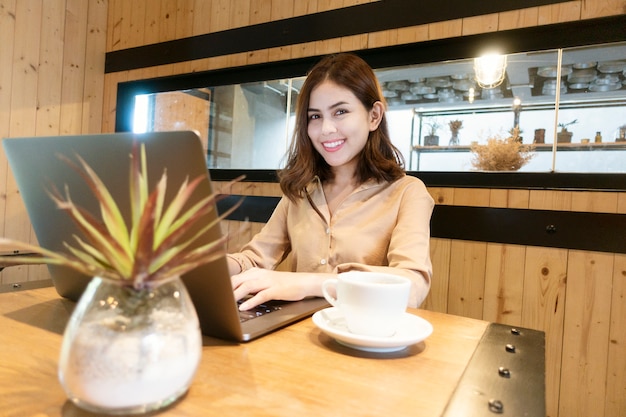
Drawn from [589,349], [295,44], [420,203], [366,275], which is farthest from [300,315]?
[295,44]

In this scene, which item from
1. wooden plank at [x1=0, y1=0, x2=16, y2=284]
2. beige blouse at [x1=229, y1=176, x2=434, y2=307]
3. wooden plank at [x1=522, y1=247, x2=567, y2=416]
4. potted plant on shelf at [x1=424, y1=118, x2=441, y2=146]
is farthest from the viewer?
wooden plank at [x1=0, y1=0, x2=16, y2=284]

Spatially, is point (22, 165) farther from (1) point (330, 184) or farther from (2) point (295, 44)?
(2) point (295, 44)

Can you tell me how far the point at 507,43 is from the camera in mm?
1825

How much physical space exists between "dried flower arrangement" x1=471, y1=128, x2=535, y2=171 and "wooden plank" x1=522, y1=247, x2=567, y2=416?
0.36 meters

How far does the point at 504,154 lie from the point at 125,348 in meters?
1.78

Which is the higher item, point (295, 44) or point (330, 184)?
point (295, 44)

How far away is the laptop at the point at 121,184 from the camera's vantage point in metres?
0.47

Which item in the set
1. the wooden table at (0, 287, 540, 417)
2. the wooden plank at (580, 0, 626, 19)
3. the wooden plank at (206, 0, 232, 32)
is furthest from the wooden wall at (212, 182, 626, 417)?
the wooden plank at (206, 0, 232, 32)

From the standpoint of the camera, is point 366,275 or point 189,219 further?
point 366,275

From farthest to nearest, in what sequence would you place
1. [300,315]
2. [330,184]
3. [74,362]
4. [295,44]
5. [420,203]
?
[295,44] < [330,184] < [420,203] < [300,315] < [74,362]

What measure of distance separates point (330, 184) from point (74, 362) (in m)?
1.13

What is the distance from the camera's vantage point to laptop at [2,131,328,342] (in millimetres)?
466

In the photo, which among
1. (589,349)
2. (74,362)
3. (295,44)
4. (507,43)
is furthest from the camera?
(295,44)

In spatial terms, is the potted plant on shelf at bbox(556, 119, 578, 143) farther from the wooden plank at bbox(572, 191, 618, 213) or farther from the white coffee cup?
the white coffee cup
